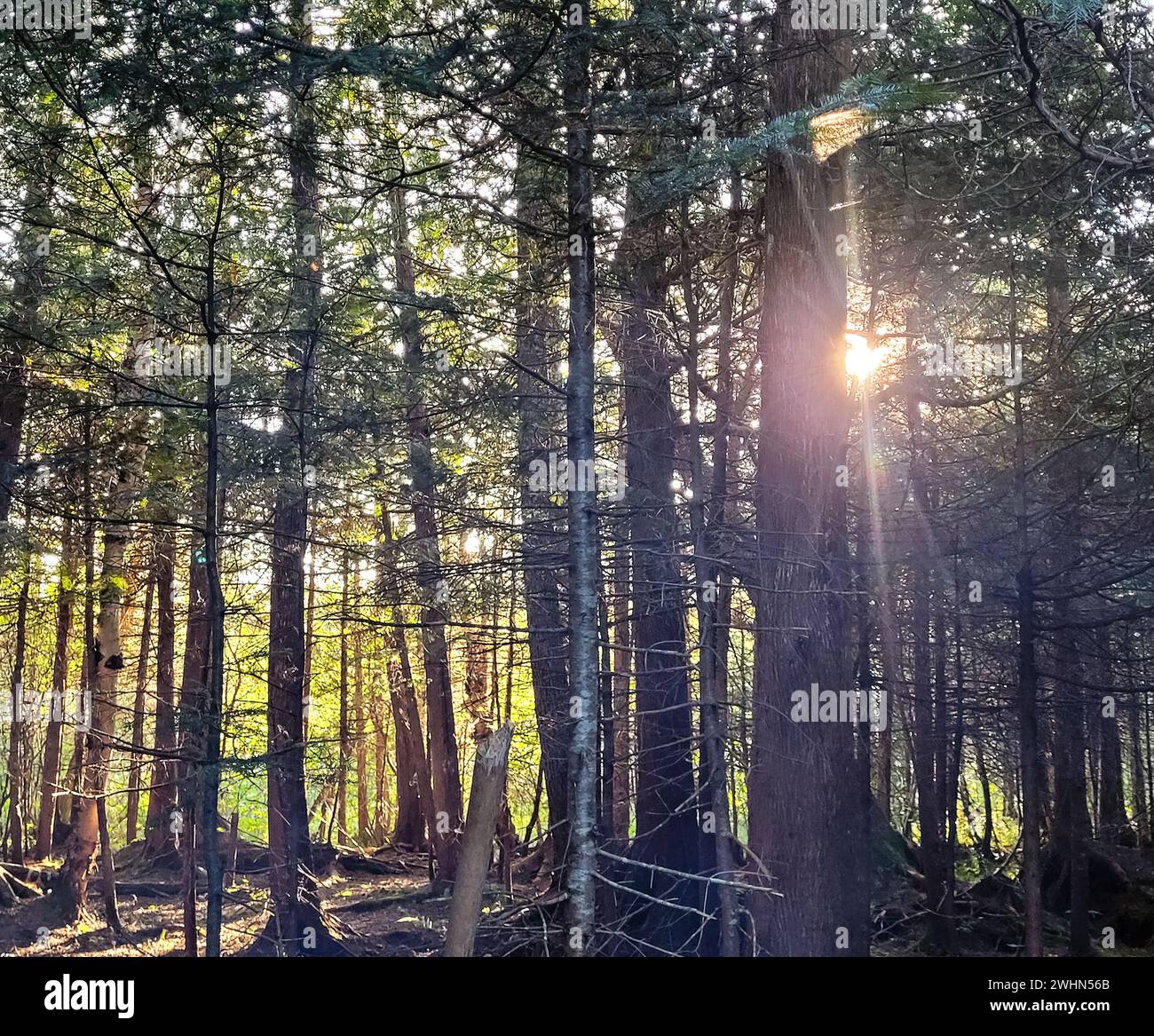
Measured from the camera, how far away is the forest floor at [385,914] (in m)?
12.9

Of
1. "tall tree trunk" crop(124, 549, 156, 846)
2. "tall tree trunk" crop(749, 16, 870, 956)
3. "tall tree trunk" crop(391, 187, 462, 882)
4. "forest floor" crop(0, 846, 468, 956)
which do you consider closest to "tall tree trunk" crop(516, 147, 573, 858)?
"tall tree trunk" crop(391, 187, 462, 882)

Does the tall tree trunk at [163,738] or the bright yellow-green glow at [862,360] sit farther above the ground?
the bright yellow-green glow at [862,360]

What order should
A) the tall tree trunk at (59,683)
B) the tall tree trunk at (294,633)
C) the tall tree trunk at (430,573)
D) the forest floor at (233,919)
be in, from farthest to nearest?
the forest floor at (233,919), the tall tree trunk at (59,683), the tall tree trunk at (294,633), the tall tree trunk at (430,573)

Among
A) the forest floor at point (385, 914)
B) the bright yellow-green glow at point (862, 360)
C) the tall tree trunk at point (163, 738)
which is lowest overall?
the forest floor at point (385, 914)

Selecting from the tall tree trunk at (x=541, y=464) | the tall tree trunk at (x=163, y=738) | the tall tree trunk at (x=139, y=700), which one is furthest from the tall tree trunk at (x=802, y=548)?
the tall tree trunk at (x=163, y=738)

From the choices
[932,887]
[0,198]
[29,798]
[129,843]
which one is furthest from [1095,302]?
[29,798]

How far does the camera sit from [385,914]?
50.0 feet

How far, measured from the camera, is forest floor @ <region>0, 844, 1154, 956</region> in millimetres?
12914

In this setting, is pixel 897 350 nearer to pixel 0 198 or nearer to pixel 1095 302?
pixel 1095 302

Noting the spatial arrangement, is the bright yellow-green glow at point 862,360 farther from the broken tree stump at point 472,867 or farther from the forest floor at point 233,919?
the forest floor at point 233,919

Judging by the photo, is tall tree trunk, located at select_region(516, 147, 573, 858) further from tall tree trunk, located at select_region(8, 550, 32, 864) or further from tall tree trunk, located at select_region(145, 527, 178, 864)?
tall tree trunk, located at select_region(8, 550, 32, 864)

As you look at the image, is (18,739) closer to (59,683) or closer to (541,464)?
(59,683)

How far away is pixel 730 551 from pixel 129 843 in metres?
17.7

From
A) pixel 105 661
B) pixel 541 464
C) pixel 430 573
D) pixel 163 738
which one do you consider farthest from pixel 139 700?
pixel 430 573
